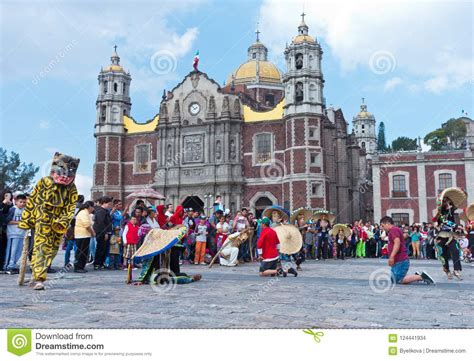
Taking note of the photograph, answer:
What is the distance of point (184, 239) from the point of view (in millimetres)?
12469

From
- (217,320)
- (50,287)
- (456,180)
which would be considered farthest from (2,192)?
(456,180)

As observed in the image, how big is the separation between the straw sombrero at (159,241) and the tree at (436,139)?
5372cm

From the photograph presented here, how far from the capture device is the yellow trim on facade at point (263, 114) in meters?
35.5

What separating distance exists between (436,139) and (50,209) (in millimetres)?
58115

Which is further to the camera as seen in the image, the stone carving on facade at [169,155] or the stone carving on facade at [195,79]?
the stone carving on facade at [195,79]

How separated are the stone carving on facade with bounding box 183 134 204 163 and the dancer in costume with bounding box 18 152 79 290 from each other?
29179mm

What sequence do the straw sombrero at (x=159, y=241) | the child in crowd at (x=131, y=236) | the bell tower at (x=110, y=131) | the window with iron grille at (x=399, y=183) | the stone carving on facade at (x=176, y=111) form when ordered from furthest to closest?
the bell tower at (x=110, y=131) < the stone carving on facade at (x=176, y=111) < the window with iron grille at (x=399, y=183) < the child in crowd at (x=131, y=236) < the straw sombrero at (x=159, y=241)

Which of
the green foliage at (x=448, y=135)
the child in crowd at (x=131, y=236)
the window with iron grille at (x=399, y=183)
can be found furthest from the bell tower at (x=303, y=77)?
the green foliage at (x=448, y=135)

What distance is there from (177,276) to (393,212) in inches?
1142

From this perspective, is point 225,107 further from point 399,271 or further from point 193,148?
point 399,271
